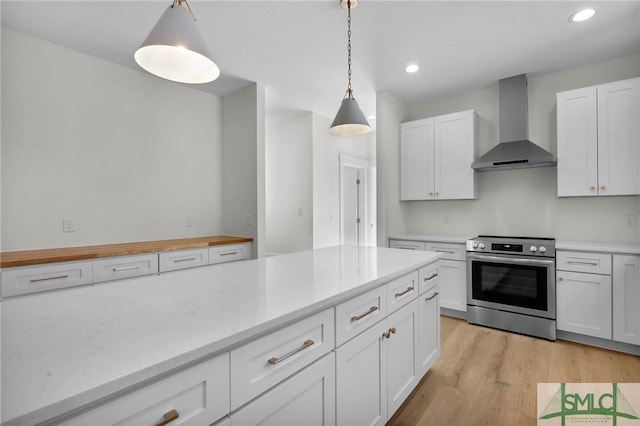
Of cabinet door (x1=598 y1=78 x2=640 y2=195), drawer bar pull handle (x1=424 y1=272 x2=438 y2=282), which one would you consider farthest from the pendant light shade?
cabinet door (x1=598 y1=78 x2=640 y2=195)

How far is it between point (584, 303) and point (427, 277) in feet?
5.74

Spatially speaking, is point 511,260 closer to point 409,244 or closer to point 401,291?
point 409,244

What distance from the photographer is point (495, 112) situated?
3.56 meters

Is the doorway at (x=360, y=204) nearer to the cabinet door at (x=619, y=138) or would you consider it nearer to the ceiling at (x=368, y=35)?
the ceiling at (x=368, y=35)

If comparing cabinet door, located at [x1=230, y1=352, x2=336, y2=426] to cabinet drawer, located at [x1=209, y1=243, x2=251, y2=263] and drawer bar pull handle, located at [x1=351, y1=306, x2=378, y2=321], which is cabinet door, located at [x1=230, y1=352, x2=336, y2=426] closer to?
drawer bar pull handle, located at [x1=351, y1=306, x2=378, y2=321]

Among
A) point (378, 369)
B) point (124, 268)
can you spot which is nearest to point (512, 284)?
point (378, 369)

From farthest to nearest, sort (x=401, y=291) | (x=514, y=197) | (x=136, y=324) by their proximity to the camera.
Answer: (x=514, y=197) < (x=401, y=291) < (x=136, y=324)

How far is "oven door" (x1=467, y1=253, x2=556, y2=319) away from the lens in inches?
110

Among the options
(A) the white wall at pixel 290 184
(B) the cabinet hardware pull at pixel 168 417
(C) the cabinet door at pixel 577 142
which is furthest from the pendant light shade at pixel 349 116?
(A) the white wall at pixel 290 184

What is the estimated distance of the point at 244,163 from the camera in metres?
3.55

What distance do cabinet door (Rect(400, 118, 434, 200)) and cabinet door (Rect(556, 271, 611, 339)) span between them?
159 centimetres

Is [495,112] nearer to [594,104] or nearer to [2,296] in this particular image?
[594,104]

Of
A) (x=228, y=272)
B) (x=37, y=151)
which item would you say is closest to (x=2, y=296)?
(x=37, y=151)

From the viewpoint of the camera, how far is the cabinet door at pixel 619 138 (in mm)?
2600
